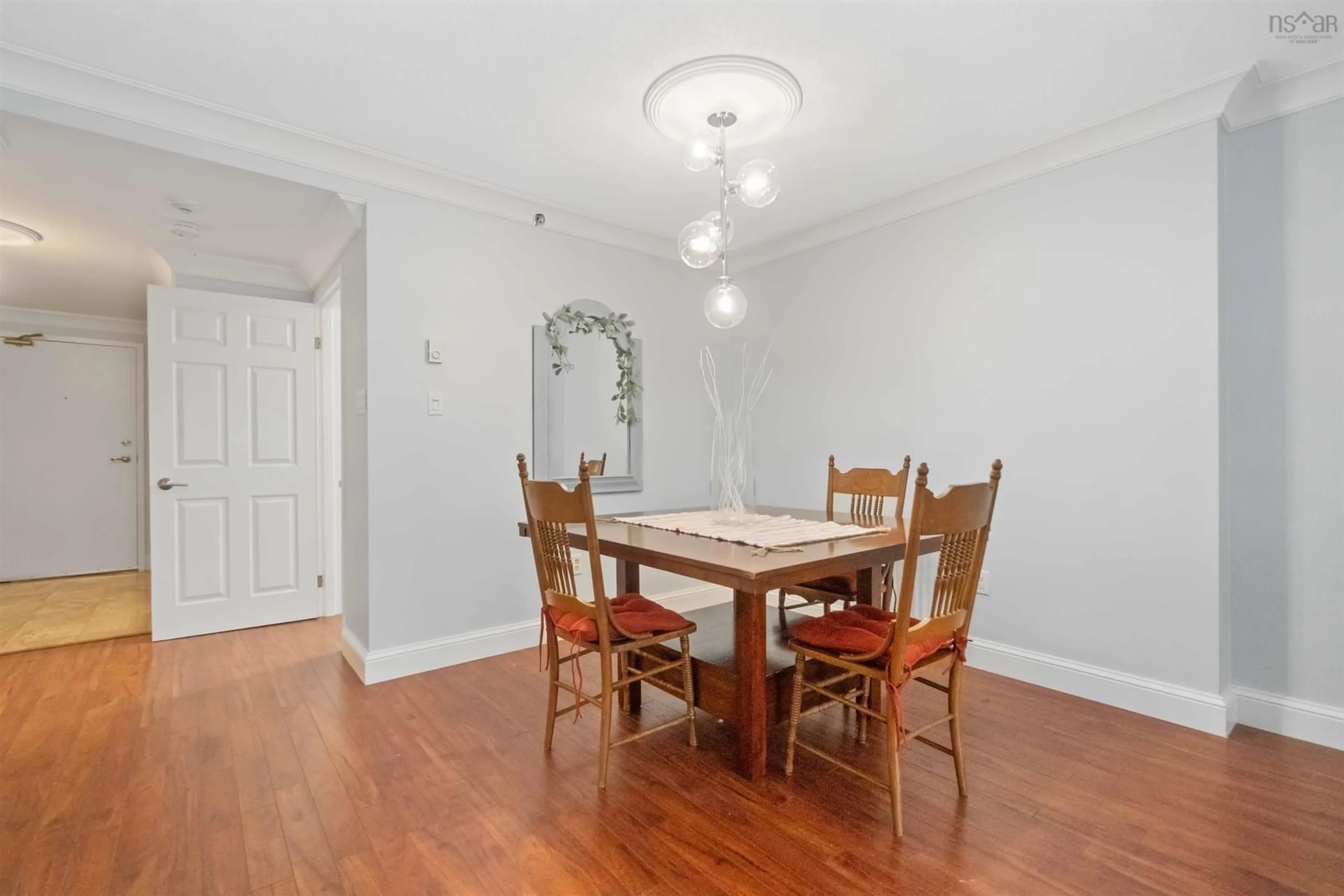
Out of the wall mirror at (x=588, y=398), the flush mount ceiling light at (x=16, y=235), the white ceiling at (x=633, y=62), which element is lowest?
the wall mirror at (x=588, y=398)

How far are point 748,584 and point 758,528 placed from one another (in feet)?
2.28

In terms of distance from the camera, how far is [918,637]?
1.67 m

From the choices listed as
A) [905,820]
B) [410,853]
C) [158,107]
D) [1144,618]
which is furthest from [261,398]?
[1144,618]

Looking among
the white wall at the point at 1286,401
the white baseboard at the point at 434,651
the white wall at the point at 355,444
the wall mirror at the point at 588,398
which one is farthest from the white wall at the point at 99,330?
the white wall at the point at 1286,401

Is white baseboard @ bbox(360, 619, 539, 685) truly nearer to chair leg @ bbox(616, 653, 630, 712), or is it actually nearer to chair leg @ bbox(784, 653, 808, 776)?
chair leg @ bbox(616, 653, 630, 712)

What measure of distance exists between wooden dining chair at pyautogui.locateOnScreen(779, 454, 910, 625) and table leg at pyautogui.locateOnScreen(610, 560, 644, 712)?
1.99 feet

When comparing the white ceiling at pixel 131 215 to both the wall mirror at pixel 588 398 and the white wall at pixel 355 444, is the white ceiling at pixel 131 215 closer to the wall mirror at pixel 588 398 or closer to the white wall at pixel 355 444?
the white wall at pixel 355 444

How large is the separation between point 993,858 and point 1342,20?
8.86ft

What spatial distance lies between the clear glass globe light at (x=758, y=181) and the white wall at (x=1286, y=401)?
1701mm

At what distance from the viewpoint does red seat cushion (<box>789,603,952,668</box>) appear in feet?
5.64

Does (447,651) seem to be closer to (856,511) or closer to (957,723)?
(856,511)

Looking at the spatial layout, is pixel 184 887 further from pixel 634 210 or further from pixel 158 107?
pixel 634 210

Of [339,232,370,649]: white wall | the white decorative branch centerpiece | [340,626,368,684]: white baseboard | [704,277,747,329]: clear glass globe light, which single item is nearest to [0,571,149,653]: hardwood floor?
[340,626,368,684]: white baseboard

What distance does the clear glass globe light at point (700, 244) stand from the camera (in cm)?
220
